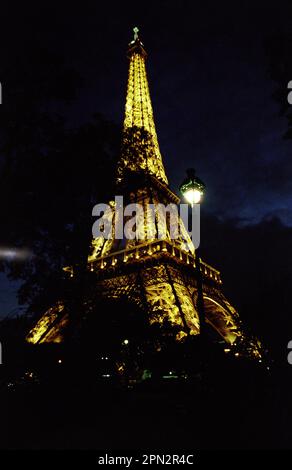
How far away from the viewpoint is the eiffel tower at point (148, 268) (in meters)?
15.8

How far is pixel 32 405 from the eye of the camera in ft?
33.4

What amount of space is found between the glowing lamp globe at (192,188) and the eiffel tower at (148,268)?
597cm

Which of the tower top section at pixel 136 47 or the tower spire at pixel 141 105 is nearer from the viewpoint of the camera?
the tower spire at pixel 141 105

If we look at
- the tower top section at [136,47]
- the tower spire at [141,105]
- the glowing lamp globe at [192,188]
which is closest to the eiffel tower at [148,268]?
the tower spire at [141,105]

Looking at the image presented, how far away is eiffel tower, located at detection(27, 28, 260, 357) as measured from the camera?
15.8 m

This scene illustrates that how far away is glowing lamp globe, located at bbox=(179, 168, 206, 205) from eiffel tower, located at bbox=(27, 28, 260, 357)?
5.97 metres

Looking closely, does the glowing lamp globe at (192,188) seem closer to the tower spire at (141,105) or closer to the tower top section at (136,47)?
the tower spire at (141,105)

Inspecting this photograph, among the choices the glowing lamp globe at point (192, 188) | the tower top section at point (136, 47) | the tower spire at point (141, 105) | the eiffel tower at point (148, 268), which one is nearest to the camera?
the glowing lamp globe at point (192, 188)

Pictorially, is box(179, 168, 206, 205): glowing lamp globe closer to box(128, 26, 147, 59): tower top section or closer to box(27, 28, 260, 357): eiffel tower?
box(27, 28, 260, 357): eiffel tower

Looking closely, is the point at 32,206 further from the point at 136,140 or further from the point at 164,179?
the point at 164,179

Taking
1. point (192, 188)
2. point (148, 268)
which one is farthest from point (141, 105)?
point (192, 188)

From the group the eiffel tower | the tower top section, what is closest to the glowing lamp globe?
the eiffel tower

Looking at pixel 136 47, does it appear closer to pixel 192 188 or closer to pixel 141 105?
pixel 141 105

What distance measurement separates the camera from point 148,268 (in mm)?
24469
